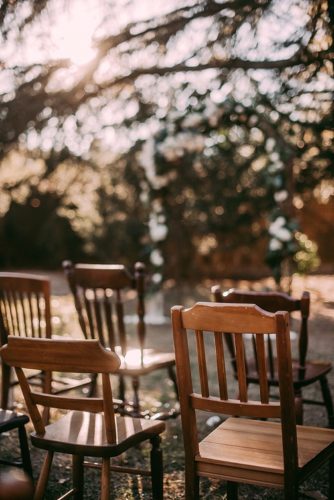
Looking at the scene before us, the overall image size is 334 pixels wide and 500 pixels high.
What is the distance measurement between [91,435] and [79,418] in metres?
0.24

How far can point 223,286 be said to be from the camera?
44.5ft

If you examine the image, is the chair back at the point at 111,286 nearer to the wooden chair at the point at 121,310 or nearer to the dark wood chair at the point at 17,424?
the wooden chair at the point at 121,310

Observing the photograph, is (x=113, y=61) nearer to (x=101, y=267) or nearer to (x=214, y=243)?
(x=101, y=267)

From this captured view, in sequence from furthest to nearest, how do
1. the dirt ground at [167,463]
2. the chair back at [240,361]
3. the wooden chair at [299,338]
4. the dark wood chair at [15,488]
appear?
1. the dirt ground at [167,463]
2. the wooden chair at [299,338]
3. the chair back at [240,361]
4. the dark wood chair at [15,488]

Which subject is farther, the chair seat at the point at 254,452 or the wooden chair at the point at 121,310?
the wooden chair at the point at 121,310

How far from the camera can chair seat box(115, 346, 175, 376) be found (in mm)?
3639

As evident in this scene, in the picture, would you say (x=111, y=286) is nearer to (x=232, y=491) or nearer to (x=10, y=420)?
(x=10, y=420)

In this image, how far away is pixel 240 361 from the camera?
7.29 feet

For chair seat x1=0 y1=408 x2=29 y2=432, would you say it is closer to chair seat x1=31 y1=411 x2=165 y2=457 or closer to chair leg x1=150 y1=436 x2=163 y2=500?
chair seat x1=31 y1=411 x2=165 y2=457

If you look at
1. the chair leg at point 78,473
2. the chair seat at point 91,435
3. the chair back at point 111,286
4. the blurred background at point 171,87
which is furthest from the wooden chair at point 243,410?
the blurred background at point 171,87

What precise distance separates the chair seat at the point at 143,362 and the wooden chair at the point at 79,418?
80cm

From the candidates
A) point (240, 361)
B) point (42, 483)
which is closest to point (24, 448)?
point (42, 483)

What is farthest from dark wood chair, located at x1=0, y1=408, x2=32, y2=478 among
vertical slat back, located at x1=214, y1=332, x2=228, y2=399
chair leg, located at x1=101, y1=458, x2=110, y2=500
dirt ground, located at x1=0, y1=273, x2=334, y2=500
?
vertical slat back, located at x1=214, y1=332, x2=228, y2=399

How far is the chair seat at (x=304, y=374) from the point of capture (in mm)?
3430
